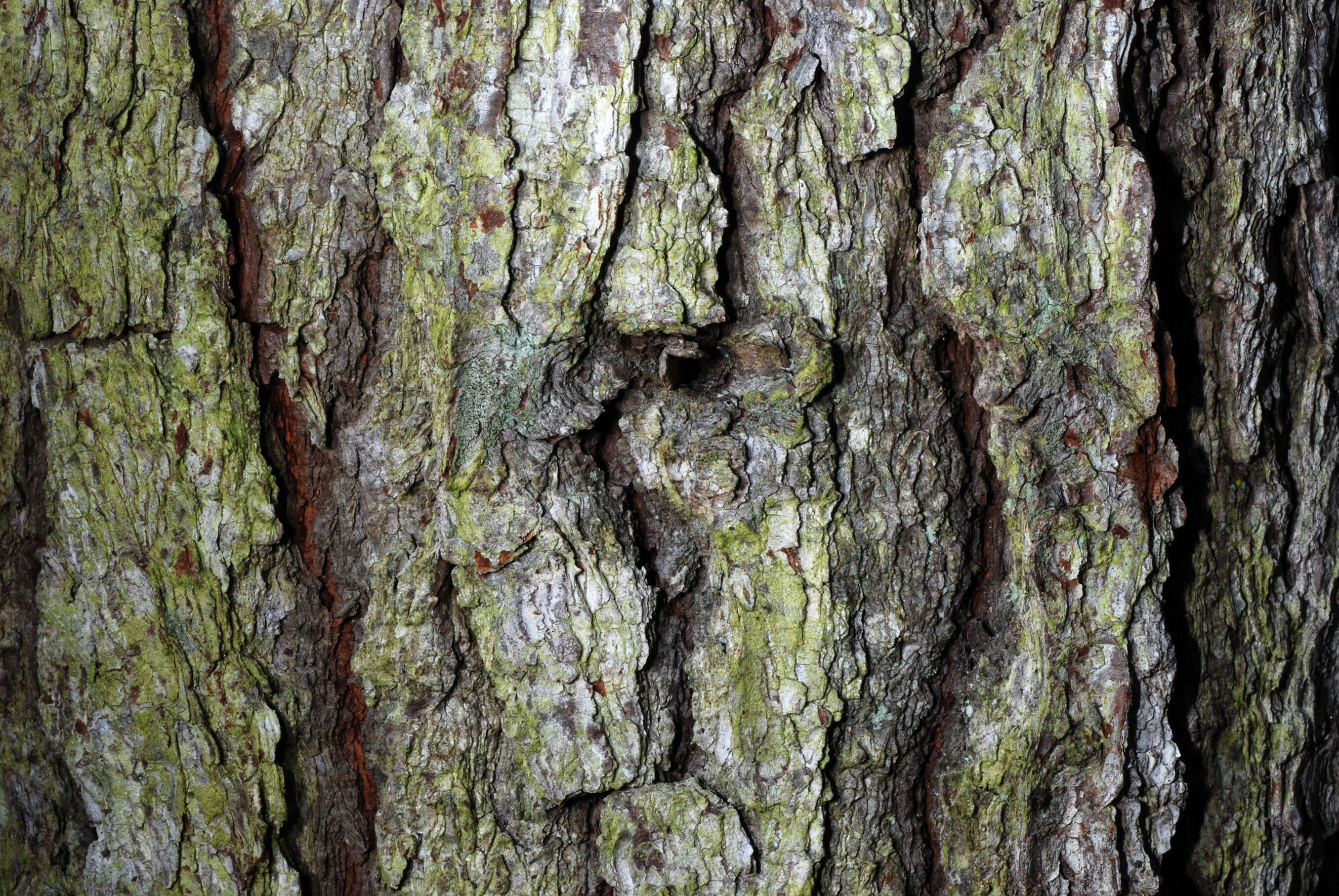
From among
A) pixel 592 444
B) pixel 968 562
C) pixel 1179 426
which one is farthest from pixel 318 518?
pixel 1179 426

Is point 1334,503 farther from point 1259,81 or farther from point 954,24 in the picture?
point 954,24

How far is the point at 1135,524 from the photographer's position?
1284mm

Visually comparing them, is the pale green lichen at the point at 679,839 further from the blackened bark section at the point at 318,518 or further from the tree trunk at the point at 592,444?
the blackened bark section at the point at 318,518

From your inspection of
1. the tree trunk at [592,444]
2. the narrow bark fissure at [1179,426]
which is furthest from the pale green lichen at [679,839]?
the narrow bark fissure at [1179,426]

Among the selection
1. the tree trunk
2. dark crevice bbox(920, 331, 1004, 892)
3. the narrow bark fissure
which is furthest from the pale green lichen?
the narrow bark fissure

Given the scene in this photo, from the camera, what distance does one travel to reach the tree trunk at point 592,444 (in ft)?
3.93

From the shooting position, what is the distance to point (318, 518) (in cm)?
128

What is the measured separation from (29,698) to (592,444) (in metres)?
0.73

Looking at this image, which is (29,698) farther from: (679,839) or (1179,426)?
(1179,426)

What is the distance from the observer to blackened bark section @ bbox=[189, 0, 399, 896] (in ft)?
4.03

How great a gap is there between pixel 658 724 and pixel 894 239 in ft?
1.90

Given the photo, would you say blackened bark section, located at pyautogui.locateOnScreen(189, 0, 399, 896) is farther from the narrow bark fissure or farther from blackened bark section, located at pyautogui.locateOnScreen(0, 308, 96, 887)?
the narrow bark fissure

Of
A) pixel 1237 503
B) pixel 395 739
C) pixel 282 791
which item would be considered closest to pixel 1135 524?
pixel 1237 503

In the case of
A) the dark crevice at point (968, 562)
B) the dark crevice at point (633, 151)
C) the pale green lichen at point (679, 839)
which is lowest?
the pale green lichen at point (679, 839)
